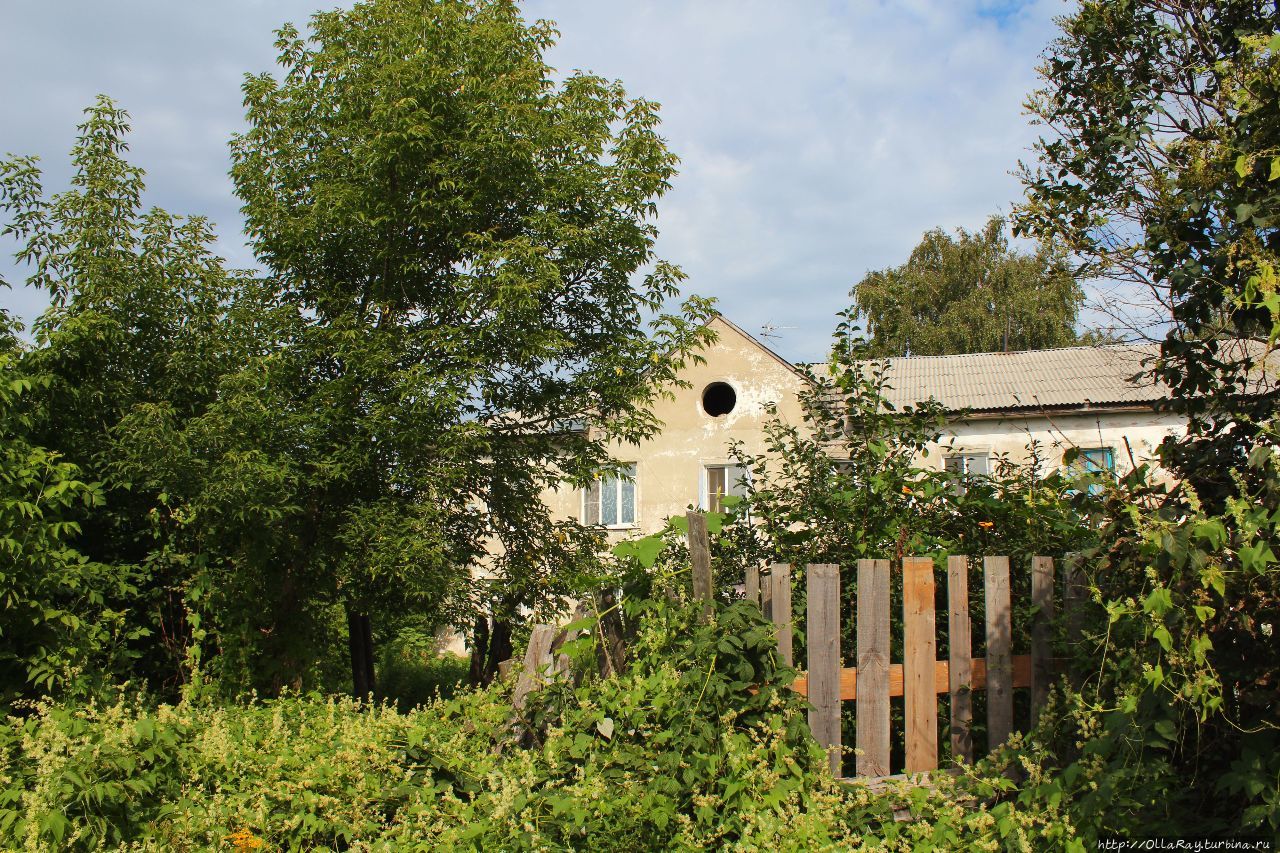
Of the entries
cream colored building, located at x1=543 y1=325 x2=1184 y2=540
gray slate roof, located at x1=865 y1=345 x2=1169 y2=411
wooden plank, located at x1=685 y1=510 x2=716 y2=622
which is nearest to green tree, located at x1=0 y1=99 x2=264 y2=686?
wooden plank, located at x1=685 y1=510 x2=716 y2=622

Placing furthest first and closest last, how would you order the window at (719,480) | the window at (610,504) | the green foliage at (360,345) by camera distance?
the window at (610,504) < the window at (719,480) < the green foliage at (360,345)

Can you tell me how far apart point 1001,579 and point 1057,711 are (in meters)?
0.62

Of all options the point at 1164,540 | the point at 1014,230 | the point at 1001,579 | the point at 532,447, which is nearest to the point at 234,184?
the point at 532,447

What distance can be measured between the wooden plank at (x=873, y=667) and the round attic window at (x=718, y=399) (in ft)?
44.5

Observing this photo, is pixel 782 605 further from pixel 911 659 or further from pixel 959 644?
pixel 959 644

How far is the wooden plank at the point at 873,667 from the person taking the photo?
13.3ft

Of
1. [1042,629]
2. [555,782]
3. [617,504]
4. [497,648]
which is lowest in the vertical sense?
[497,648]

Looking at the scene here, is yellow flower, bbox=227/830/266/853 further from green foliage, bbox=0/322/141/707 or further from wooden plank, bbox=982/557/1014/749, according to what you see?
wooden plank, bbox=982/557/1014/749

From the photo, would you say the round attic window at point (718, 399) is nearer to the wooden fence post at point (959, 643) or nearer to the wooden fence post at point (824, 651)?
the wooden fence post at point (959, 643)

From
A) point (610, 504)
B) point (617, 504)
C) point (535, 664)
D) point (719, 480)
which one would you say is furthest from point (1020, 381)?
point (535, 664)

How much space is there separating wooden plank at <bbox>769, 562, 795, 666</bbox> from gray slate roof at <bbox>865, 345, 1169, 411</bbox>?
42.1 ft

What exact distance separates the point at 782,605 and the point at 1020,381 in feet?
53.9

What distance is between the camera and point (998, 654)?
Result: 4.18 meters

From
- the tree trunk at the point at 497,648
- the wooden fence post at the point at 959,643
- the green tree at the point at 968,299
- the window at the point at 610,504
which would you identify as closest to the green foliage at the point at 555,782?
the wooden fence post at the point at 959,643
